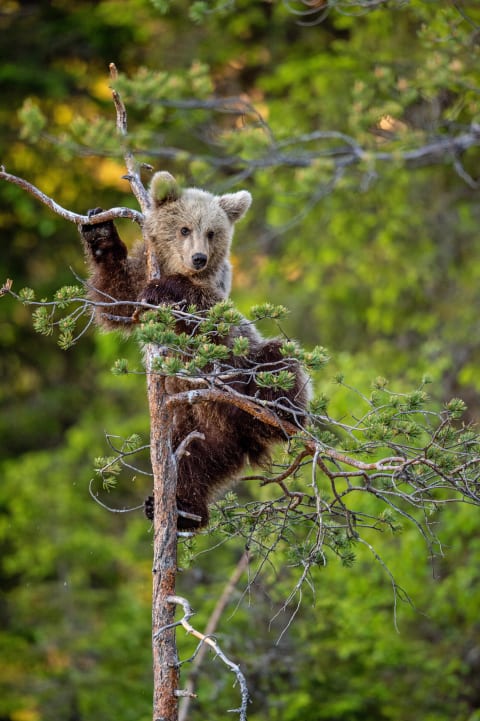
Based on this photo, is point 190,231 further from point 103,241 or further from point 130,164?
point 130,164

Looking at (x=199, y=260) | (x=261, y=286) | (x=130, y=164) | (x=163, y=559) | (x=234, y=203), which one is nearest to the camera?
(x=163, y=559)

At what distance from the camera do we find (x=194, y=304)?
5.75 m

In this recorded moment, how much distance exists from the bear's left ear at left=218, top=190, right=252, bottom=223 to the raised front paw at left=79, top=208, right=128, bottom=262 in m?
0.85

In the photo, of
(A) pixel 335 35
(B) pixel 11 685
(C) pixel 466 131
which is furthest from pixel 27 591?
(A) pixel 335 35

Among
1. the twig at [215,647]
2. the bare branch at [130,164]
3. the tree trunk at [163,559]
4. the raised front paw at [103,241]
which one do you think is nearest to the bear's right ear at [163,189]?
the raised front paw at [103,241]

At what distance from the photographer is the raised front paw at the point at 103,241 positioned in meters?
5.85

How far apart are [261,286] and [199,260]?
8.94 meters

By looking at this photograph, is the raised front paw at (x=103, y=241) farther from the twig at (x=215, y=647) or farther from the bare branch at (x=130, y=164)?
the twig at (x=215, y=647)

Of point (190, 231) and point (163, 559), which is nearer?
point (163, 559)

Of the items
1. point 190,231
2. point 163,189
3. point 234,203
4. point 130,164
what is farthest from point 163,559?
point 234,203

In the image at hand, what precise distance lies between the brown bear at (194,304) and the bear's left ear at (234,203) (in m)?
0.17

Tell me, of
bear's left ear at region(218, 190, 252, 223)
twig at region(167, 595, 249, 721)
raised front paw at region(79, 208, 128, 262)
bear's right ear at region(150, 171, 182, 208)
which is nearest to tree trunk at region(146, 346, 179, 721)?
twig at region(167, 595, 249, 721)

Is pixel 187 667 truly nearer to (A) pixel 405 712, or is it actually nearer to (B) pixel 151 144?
(A) pixel 405 712

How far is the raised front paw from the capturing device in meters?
5.85
